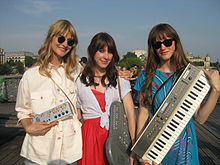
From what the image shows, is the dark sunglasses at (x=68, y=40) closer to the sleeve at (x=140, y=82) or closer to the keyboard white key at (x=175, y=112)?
the sleeve at (x=140, y=82)

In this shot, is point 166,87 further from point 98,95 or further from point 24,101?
point 24,101

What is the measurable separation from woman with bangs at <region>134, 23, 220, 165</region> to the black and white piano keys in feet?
0.43

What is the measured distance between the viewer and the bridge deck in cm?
626

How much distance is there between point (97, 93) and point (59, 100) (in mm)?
433

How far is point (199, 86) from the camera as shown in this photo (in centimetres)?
219

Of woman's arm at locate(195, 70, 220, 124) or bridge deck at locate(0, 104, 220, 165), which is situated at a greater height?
woman's arm at locate(195, 70, 220, 124)

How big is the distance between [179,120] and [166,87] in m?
0.41

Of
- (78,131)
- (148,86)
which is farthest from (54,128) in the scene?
(148,86)

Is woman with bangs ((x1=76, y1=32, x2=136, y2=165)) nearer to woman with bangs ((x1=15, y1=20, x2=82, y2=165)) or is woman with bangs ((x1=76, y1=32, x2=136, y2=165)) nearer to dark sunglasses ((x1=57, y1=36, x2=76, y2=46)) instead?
woman with bangs ((x1=15, y1=20, x2=82, y2=165))

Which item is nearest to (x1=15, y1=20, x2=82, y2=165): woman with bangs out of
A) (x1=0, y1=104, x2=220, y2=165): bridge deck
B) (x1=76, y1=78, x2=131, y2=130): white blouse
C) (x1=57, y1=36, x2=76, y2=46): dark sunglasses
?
(x1=57, y1=36, x2=76, y2=46): dark sunglasses

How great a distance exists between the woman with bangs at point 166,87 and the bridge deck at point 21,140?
12.9ft

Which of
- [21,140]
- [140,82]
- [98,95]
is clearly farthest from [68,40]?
[21,140]

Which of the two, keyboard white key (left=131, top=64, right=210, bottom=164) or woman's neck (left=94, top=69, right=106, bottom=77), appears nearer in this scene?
keyboard white key (left=131, top=64, right=210, bottom=164)

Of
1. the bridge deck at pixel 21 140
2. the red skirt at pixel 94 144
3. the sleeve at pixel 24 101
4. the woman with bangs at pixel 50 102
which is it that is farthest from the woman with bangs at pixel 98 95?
the bridge deck at pixel 21 140
